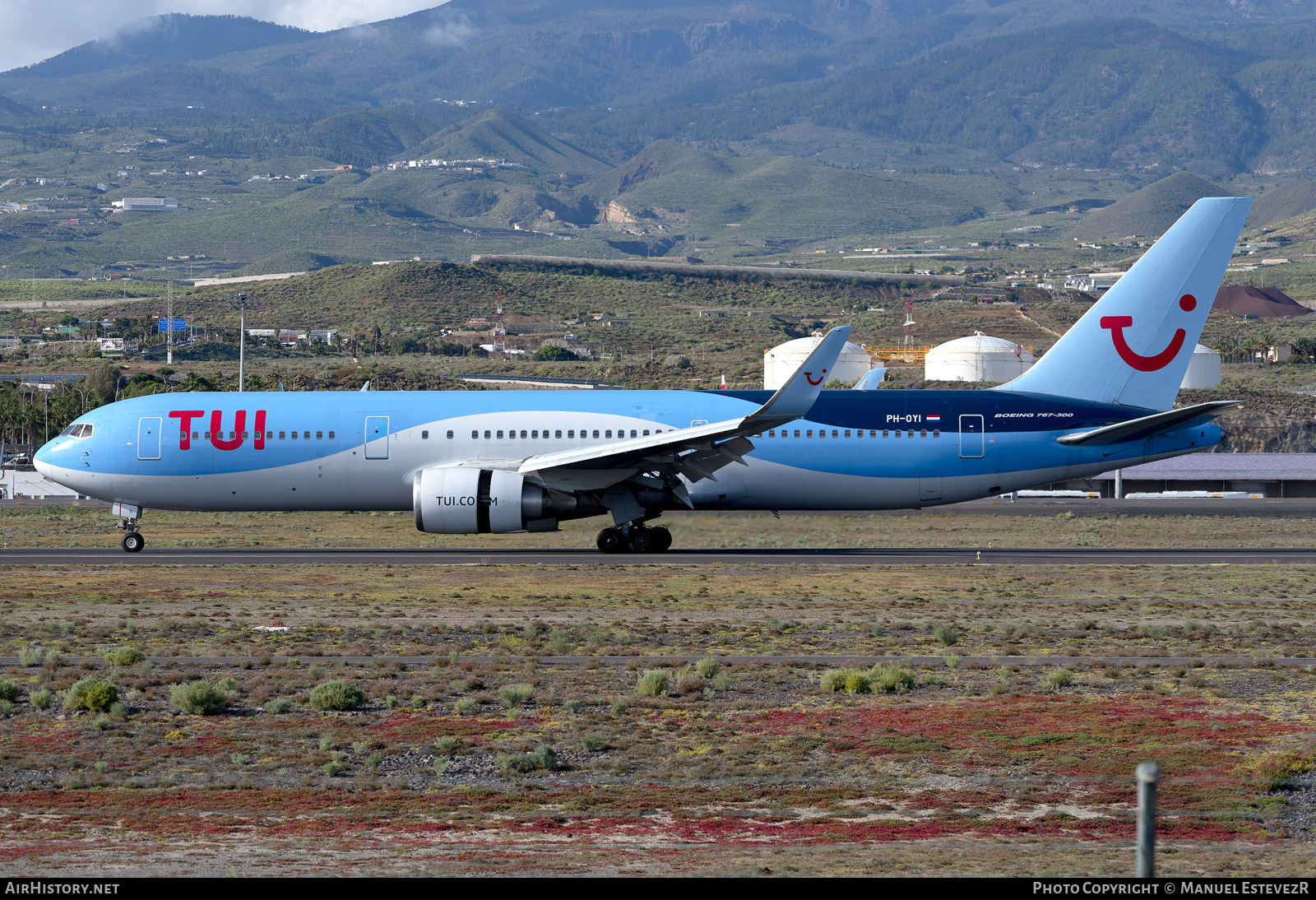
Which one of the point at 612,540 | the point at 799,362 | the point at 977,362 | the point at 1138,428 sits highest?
the point at 977,362

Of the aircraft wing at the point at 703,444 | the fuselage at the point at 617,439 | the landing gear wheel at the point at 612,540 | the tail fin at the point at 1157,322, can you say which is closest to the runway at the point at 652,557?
the landing gear wheel at the point at 612,540

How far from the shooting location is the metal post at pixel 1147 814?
23.8 ft

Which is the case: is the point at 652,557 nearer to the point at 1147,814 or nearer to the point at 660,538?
the point at 660,538

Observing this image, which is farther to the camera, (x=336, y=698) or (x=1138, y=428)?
(x=1138, y=428)

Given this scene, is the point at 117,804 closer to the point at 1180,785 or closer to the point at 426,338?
the point at 1180,785

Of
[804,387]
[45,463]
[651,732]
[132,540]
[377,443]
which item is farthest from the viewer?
[45,463]

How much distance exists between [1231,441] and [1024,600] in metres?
83.3

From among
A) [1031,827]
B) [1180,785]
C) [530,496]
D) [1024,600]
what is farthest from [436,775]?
[530,496]

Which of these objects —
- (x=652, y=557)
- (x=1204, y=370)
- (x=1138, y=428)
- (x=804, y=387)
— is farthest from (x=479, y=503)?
(x=1204, y=370)

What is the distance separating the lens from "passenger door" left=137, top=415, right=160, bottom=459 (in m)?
40.5

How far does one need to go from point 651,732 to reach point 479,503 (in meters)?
19.7

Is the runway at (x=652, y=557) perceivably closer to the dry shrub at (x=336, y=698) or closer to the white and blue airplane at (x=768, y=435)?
the white and blue airplane at (x=768, y=435)

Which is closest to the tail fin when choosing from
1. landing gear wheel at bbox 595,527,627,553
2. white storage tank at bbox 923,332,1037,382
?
landing gear wheel at bbox 595,527,627,553

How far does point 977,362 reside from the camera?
130125 millimetres
